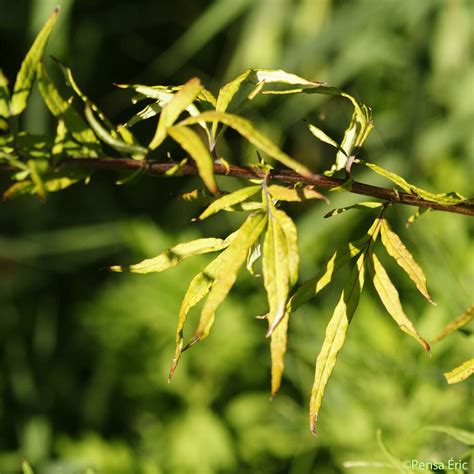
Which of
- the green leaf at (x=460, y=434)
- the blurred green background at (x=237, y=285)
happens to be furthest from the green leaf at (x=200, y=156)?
the blurred green background at (x=237, y=285)

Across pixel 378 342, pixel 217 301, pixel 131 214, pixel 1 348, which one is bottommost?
pixel 1 348

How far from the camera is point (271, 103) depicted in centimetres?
222

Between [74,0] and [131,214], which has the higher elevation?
[74,0]

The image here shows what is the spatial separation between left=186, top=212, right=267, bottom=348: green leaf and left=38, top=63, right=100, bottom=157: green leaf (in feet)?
0.44

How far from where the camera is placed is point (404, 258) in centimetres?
63

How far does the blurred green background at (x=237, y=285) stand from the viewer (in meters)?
1.33

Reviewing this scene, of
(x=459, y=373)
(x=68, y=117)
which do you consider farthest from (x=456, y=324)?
(x=68, y=117)

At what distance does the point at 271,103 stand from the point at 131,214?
592 mm

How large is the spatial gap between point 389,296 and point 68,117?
0.30 meters

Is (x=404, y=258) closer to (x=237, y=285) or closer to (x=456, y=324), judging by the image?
(x=456, y=324)

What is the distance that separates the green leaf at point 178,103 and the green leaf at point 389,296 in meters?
0.22

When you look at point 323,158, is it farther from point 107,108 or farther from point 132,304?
point 132,304

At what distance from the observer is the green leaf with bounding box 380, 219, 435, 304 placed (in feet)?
2.03

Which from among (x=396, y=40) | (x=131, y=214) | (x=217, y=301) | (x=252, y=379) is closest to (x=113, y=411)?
(x=252, y=379)
